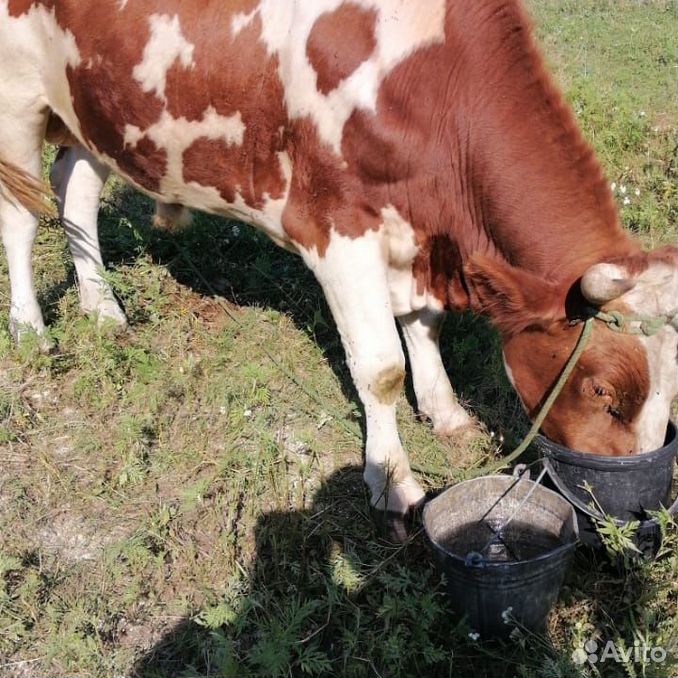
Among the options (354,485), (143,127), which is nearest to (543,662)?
(354,485)

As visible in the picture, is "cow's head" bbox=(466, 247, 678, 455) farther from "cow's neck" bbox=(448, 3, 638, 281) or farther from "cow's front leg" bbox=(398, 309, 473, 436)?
"cow's front leg" bbox=(398, 309, 473, 436)

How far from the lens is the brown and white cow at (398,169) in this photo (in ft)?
9.18

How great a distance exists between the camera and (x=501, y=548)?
311 centimetres

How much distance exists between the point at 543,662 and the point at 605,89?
5819 millimetres

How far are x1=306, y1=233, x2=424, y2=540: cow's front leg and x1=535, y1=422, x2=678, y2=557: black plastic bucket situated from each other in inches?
27.0

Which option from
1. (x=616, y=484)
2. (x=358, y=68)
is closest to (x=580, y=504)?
(x=616, y=484)

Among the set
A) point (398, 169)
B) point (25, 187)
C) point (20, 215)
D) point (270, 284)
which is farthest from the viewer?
point (270, 284)

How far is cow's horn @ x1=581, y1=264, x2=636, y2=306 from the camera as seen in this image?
253 cm

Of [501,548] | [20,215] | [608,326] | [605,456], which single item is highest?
[20,215]

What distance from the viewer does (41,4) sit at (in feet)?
12.5

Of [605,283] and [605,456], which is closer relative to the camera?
[605,283]

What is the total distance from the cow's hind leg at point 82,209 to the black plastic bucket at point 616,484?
2791 mm

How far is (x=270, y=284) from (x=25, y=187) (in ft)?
5.21

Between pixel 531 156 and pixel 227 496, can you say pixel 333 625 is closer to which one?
pixel 227 496
